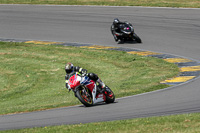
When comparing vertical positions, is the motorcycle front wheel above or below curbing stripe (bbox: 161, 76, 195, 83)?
above

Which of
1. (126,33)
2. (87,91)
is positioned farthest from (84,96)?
(126,33)

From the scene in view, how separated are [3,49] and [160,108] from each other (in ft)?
56.2

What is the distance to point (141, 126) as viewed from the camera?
34.0 feet

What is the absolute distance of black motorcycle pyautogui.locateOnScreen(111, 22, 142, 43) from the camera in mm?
25984

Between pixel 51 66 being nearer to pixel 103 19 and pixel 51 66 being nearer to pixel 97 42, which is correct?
pixel 97 42

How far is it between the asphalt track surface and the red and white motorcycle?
280 mm

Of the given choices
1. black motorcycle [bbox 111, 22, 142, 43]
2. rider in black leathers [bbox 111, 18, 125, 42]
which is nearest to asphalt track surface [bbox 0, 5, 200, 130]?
black motorcycle [bbox 111, 22, 142, 43]

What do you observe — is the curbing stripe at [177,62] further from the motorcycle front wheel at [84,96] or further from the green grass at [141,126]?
the green grass at [141,126]

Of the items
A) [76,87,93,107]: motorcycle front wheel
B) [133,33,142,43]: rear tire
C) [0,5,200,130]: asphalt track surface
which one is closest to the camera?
[0,5,200,130]: asphalt track surface

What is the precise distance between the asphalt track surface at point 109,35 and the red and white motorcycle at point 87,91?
0.28 metres

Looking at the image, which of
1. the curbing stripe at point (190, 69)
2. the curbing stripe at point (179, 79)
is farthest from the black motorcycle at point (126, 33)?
the curbing stripe at point (179, 79)

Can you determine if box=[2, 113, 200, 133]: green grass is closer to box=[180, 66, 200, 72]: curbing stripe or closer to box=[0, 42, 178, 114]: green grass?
box=[0, 42, 178, 114]: green grass

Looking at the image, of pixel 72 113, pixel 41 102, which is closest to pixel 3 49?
pixel 41 102

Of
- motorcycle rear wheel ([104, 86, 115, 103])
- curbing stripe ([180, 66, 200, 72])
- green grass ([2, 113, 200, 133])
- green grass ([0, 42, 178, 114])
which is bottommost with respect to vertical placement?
green grass ([0, 42, 178, 114])
